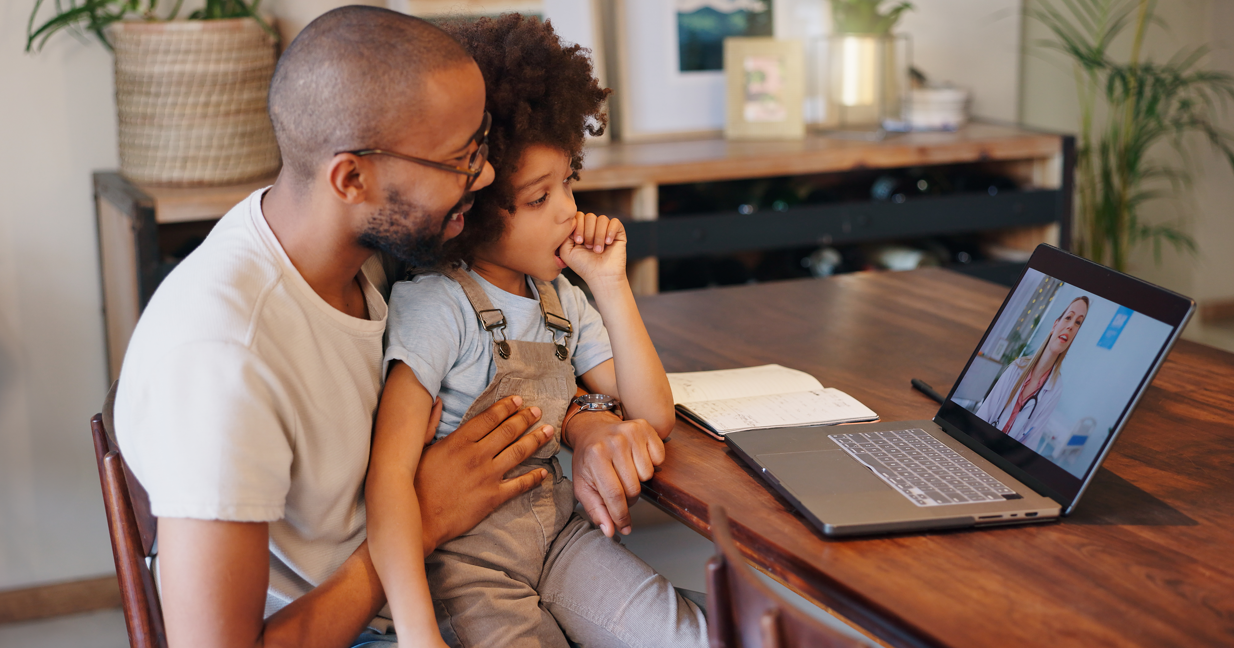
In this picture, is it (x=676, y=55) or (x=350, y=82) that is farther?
(x=676, y=55)

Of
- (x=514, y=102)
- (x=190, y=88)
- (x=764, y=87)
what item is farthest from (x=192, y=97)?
(x=764, y=87)

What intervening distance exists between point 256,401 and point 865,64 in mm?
2585

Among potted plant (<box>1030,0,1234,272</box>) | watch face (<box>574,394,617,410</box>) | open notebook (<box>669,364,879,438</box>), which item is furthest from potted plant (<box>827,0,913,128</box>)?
watch face (<box>574,394,617,410</box>)

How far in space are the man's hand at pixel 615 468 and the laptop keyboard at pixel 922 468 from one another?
0.23 meters

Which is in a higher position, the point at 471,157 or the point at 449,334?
the point at 471,157

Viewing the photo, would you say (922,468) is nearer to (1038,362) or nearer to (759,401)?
(1038,362)

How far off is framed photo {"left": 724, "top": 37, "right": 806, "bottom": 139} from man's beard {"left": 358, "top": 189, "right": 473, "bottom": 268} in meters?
2.02

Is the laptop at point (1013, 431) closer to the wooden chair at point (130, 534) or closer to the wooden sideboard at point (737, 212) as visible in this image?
the wooden chair at point (130, 534)

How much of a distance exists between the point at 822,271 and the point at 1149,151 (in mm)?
1710

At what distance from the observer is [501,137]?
129 centimetres

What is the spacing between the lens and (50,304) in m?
2.58

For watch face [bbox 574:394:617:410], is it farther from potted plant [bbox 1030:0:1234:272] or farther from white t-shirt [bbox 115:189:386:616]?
potted plant [bbox 1030:0:1234:272]

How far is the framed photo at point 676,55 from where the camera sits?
3.05 m

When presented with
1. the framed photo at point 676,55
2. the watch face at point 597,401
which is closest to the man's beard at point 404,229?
the watch face at point 597,401
